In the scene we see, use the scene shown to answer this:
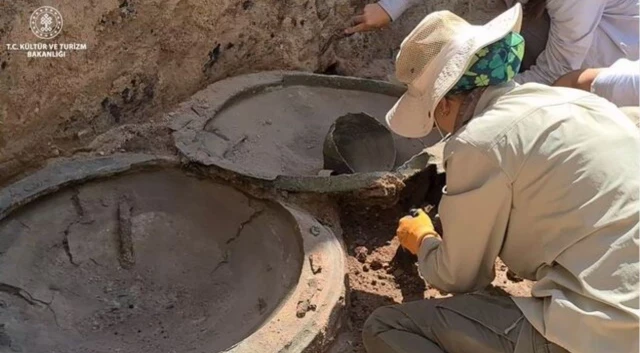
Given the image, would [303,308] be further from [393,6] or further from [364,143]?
[393,6]

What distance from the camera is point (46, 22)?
267cm

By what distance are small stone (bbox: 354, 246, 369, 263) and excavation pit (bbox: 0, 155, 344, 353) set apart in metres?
0.24

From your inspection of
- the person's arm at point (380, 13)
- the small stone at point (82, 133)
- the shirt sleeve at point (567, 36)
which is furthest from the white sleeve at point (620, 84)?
the small stone at point (82, 133)

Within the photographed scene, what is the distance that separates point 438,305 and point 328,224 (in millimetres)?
613

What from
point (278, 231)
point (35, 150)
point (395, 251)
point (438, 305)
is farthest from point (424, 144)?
point (35, 150)

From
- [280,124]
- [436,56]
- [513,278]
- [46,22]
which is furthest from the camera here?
[280,124]

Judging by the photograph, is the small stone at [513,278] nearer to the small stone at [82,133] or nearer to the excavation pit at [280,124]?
the excavation pit at [280,124]

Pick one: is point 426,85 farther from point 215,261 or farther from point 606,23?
point 606,23

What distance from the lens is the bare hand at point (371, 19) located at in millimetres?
3656

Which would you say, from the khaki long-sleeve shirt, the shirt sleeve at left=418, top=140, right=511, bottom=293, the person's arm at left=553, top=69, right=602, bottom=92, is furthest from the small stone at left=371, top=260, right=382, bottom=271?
the person's arm at left=553, top=69, right=602, bottom=92

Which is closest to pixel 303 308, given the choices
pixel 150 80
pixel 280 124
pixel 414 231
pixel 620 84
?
pixel 414 231

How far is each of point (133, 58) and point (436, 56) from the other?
1342 mm

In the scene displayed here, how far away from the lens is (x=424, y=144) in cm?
338

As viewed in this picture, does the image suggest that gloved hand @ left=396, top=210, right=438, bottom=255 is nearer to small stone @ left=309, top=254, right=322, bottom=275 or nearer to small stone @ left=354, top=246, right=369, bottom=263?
small stone @ left=309, top=254, right=322, bottom=275
